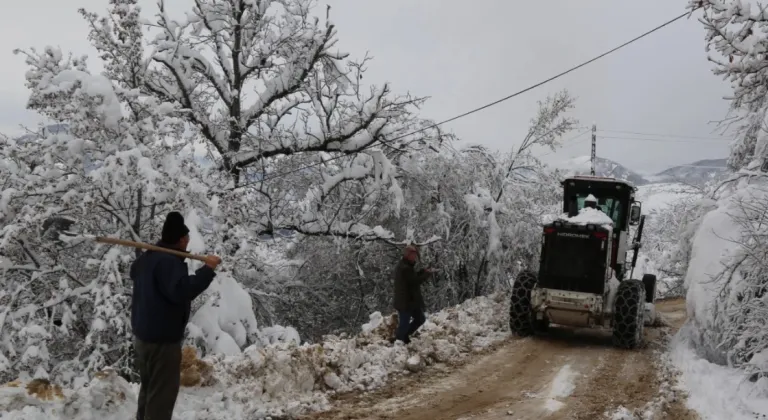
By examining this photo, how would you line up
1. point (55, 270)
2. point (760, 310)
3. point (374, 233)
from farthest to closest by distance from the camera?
point (374, 233)
point (55, 270)
point (760, 310)

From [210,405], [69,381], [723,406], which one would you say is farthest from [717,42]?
[69,381]

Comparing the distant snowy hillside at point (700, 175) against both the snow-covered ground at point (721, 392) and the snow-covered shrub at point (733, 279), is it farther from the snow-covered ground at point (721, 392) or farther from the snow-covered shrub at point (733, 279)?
the snow-covered ground at point (721, 392)

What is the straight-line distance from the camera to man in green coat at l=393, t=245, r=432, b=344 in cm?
900

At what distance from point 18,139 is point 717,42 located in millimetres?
9911

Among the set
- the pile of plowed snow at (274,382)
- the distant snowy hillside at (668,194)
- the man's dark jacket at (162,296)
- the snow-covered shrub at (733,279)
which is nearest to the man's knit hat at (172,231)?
the man's dark jacket at (162,296)

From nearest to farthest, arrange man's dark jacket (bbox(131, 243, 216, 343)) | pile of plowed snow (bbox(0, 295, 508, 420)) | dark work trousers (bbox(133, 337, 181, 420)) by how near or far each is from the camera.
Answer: man's dark jacket (bbox(131, 243, 216, 343)) → dark work trousers (bbox(133, 337, 181, 420)) → pile of plowed snow (bbox(0, 295, 508, 420))

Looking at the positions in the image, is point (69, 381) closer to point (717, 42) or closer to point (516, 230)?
point (717, 42)

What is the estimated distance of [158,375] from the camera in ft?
14.9

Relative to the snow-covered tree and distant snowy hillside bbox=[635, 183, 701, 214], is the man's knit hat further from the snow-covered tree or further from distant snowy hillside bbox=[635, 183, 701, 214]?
distant snowy hillside bbox=[635, 183, 701, 214]

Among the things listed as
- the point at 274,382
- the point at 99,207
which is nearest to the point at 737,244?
the point at 274,382

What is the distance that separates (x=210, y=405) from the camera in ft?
18.2

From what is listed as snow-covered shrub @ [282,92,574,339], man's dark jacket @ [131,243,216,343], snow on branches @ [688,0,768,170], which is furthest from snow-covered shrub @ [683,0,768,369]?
snow-covered shrub @ [282,92,574,339]

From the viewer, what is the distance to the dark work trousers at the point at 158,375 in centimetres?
451

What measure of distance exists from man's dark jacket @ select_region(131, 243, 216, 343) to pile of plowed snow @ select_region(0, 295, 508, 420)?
105 cm
